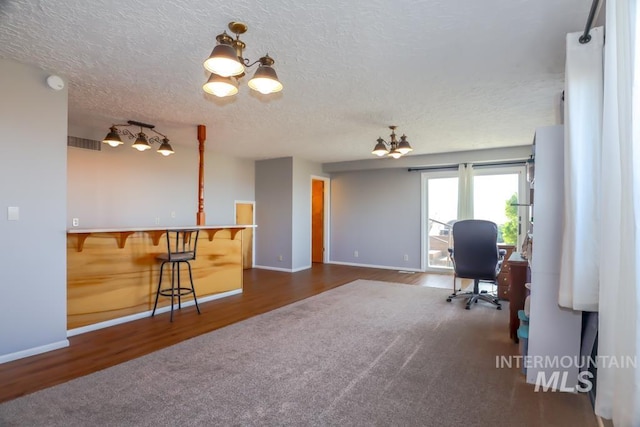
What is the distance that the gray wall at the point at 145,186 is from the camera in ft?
16.0

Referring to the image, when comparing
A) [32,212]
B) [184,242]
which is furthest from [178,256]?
[32,212]

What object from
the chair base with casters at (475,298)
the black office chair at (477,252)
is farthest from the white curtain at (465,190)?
the black office chair at (477,252)

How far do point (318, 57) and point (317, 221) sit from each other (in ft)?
20.2

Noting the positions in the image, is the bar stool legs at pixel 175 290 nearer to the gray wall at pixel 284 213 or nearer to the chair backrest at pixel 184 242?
the chair backrest at pixel 184 242

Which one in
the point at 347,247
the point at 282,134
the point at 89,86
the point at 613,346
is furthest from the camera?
the point at 347,247

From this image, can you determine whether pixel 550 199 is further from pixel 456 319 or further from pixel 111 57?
pixel 111 57

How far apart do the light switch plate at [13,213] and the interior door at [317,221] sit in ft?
20.4

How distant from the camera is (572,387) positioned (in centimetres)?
237

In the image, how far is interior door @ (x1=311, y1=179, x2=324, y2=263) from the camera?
28.2 ft

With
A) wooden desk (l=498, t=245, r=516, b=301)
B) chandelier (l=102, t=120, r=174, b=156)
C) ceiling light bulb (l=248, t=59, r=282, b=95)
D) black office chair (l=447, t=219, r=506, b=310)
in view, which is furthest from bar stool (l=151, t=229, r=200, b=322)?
wooden desk (l=498, t=245, r=516, b=301)

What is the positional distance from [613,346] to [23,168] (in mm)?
4035

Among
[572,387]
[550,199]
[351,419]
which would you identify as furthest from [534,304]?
[351,419]

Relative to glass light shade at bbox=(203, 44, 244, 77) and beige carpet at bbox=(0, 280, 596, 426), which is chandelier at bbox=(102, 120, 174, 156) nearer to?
beige carpet at bbox=(0, 280, 596, 426)

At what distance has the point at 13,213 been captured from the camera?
281 centimetres
